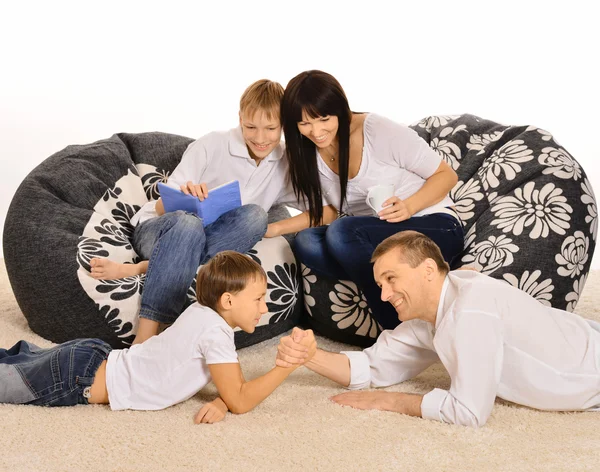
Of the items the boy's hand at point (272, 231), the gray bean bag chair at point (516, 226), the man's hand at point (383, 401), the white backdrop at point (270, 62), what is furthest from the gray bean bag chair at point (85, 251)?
the white backdrop at point (270, 62)

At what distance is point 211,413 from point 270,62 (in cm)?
315

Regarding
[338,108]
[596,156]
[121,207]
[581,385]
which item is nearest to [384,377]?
[581,385]

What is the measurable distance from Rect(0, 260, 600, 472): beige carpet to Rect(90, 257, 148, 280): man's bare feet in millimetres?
590

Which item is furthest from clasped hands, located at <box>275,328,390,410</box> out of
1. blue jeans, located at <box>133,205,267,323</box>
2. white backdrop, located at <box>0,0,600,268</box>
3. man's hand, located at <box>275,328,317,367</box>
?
white backdrop, located at <box>0,0,600,268</box>

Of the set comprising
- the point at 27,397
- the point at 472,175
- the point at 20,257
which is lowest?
the point at 27,397

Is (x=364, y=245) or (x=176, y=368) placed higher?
(x=364, y=245)

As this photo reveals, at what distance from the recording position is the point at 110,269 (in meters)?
2.79

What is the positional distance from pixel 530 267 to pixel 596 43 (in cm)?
305

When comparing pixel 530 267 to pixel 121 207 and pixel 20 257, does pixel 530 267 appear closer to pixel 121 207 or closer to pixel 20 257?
pixel 121 207

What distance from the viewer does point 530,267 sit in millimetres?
2715

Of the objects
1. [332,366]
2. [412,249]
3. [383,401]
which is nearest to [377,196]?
[412,249]

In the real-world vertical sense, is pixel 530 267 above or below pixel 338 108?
→ below

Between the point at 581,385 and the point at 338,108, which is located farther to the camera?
the point at 338,108

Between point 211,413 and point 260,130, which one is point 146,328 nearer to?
point 211,413
